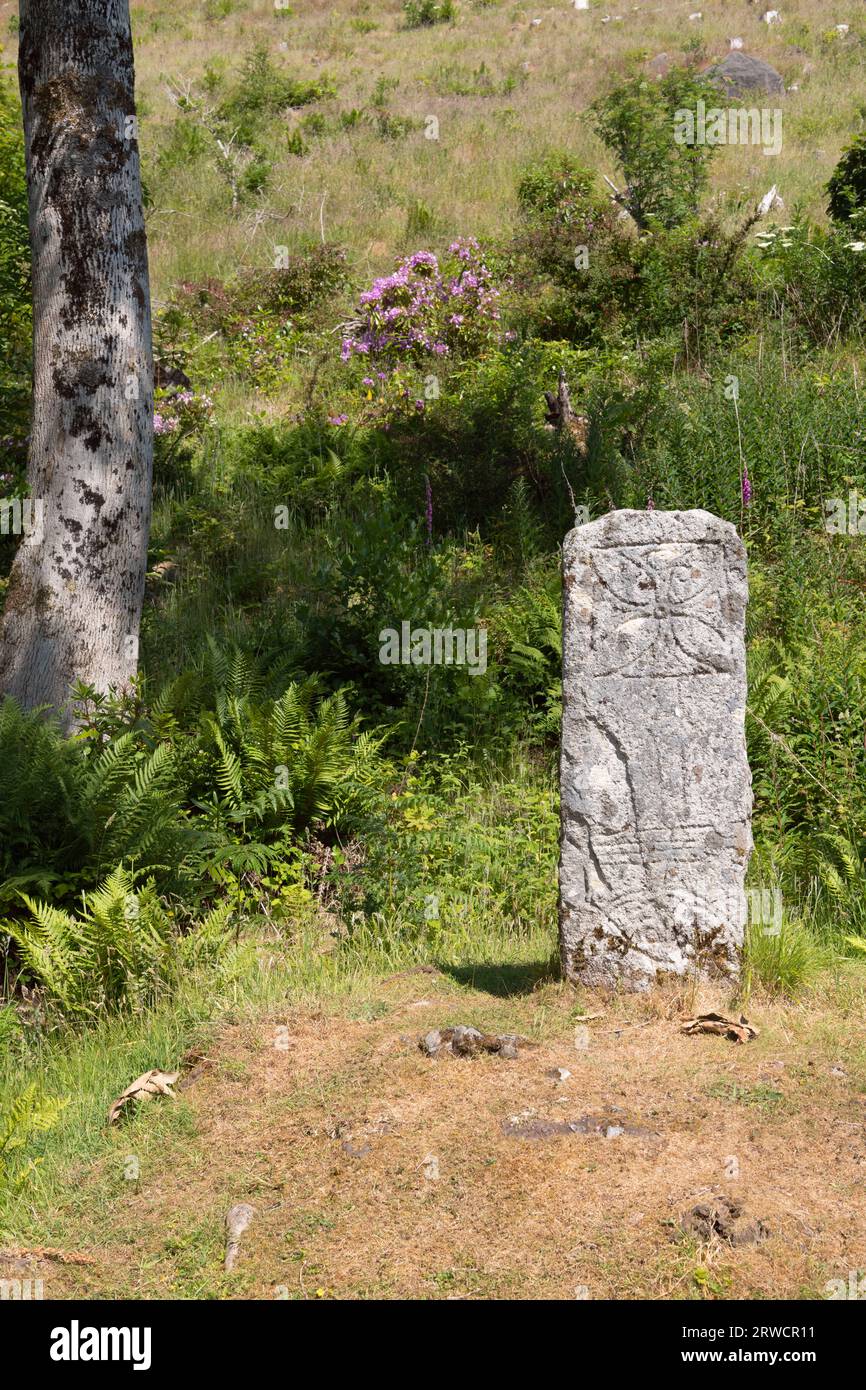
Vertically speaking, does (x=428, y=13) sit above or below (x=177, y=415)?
above

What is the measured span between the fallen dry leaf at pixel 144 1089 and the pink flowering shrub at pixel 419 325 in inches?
362

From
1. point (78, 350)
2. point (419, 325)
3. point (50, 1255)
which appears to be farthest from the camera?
point (419, 325)

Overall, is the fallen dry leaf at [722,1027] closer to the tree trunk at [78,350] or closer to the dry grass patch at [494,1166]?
the dry grass patch at [494,1166]

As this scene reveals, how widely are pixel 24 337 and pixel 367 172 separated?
37.2 feet

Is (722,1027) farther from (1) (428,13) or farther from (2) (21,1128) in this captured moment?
(1) (428,13)

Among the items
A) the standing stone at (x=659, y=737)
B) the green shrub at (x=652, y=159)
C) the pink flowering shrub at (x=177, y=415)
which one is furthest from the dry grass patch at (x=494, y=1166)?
the green shrub at (x=652, y=159)

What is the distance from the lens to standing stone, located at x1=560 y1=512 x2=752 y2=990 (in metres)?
4.83

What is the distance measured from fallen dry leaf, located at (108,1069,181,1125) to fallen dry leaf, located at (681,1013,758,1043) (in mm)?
1890

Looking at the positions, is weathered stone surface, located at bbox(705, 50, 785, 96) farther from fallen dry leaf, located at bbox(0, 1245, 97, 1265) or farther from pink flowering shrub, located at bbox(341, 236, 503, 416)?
fallen dry leaf, located at bbox(0, 1245, 97, 1265)

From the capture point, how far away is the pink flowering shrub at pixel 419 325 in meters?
13.0

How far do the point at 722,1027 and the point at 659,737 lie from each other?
110 cm

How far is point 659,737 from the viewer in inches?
190

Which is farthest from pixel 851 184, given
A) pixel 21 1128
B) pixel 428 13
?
pixel 428 13

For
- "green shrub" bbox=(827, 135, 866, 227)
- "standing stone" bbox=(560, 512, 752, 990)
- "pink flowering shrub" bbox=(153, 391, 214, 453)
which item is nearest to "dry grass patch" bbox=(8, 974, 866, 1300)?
"standing stone" bbox=(560, 512, 752, 990)
